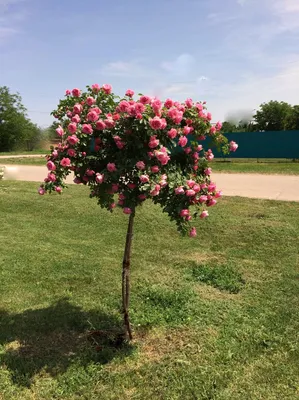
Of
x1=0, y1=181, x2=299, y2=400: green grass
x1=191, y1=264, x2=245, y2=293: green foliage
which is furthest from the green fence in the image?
x1=191, y1=264, x2=245, y2=293: green foliage

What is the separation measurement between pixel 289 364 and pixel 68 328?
188cm

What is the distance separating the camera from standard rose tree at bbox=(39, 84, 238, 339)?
99.7 inches

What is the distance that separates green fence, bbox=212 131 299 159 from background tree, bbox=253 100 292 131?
911 inches

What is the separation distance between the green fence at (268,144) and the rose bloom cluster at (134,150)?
51.7ft

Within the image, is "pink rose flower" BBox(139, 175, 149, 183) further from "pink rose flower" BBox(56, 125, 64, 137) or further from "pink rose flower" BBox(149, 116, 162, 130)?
"pink rose flower" BBox(56, 125, 64, 137)

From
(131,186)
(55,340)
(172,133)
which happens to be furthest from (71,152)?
(55,340)

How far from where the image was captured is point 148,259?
5.22 meters

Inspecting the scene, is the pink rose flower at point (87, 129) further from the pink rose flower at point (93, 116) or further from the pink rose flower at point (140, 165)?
the pink rose flower at point (140, 165)

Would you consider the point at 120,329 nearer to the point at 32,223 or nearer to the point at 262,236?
the point at 262,236

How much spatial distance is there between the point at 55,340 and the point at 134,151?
5.90ft

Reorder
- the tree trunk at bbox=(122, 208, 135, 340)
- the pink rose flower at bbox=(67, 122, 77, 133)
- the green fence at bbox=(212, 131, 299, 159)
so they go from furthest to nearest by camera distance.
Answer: the green fence at bbox=(212, 131, 299, 159)
the tree trunk at bbox=(122, 208, 135, 340)
the pink rose flower at bbox=(67, 122, 77, 133)

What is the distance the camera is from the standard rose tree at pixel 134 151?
2531 millimetres

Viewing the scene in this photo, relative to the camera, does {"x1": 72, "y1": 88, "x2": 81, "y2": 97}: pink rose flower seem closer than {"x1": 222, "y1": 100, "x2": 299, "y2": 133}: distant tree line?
Yes

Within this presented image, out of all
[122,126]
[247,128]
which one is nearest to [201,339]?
[122,126]
